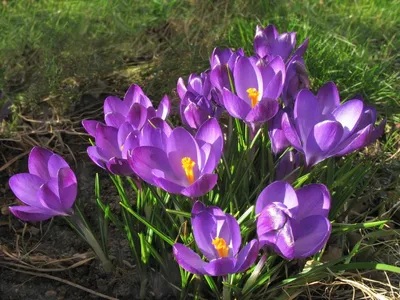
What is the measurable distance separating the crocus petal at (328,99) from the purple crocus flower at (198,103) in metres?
0.26

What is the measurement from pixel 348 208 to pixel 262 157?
315 mm

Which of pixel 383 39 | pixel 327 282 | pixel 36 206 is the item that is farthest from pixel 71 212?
pixel 383 39

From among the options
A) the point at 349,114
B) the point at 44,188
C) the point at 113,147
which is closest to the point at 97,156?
the point at 113,147

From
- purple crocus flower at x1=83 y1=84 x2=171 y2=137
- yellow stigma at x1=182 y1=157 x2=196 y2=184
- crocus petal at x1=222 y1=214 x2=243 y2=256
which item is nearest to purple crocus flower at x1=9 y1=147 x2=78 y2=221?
purple crocus flower at x1=83 y1=84 x2=171 y2=137

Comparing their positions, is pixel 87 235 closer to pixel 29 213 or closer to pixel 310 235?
pixel 29 213

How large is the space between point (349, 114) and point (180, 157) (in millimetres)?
405

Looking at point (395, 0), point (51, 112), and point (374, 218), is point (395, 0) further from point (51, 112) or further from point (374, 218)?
point (51, 112)

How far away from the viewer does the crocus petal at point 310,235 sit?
105cm

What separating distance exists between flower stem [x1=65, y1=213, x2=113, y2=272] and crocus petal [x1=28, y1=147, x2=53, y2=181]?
0.12 metres

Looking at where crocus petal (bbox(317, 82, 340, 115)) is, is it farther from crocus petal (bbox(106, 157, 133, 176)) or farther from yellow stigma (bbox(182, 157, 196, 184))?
crocus petal (bbox(106, 157, 133, 176))

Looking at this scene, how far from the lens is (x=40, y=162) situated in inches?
50.1

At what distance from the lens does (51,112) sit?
224 cm

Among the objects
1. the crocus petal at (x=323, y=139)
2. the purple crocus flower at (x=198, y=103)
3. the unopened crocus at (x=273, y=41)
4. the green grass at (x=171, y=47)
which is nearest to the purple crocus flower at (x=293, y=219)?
the crocus petal at (x=323, y=139)

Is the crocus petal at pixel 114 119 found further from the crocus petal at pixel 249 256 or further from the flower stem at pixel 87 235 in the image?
the crocus petal at pixel 249 256
